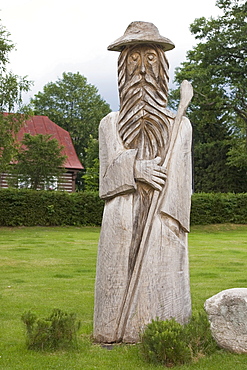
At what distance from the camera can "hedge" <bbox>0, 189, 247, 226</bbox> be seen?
27.8 m

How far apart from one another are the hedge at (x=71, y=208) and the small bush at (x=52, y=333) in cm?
2195

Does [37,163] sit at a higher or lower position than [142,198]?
higher

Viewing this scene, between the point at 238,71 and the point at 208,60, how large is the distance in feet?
7.28

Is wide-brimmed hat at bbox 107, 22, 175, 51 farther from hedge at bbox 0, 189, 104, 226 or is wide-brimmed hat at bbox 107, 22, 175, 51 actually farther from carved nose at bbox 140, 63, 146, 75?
hedge at bbox 0, 189, 104, 226

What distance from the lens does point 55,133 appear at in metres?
42.5

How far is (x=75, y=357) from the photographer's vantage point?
5.95 meters

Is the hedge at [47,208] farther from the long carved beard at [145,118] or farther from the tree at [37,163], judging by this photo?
the long carved beard at [145,118]

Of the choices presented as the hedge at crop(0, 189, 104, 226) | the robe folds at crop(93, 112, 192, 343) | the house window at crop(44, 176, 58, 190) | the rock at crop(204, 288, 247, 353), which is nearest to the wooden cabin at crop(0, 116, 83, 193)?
the house window at crop(44, 176, 58, 190)

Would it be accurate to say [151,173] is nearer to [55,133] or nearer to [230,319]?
[230,319]

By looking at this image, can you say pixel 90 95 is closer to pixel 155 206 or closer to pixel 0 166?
pixel 0 166

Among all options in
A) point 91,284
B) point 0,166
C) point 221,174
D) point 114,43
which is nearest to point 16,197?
point 0,166

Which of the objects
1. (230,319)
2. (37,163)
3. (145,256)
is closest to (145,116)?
(145,256)

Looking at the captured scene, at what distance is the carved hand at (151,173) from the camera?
20.7 ft

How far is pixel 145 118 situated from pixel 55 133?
120ft
